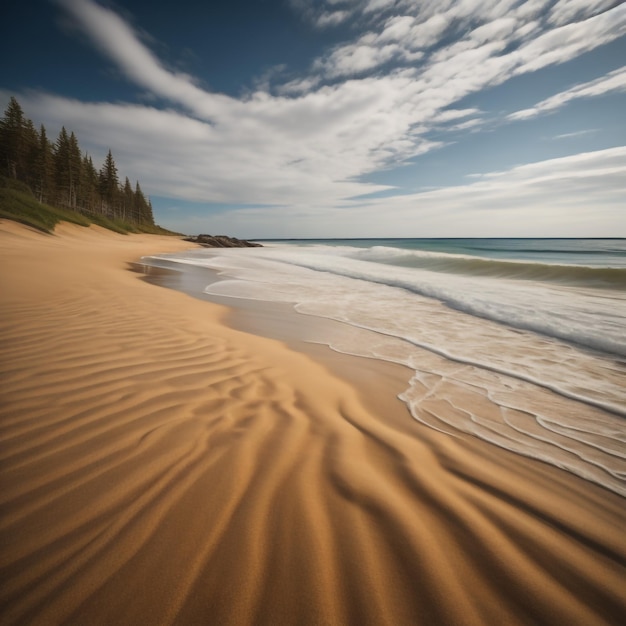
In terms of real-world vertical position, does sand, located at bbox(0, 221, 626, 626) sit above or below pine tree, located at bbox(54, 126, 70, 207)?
below

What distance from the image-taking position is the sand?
1.12 metres

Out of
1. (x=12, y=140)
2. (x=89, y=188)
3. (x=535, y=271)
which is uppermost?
(x=12, y=140)

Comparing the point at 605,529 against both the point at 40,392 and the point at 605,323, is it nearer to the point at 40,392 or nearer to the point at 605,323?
the point at 40,392

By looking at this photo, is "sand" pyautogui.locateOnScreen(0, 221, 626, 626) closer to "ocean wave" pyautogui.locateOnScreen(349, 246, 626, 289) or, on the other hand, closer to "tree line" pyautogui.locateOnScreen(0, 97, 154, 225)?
"ocean wave" pyautogui.locateOnScreen(349, 246, 626, 289)

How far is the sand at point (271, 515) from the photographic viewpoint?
1.12 metres

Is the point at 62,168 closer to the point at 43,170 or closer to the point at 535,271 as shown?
the point at 43,170

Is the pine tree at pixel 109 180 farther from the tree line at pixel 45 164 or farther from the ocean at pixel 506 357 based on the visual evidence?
the ocean at pixel 506 357

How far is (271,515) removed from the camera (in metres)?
1.48

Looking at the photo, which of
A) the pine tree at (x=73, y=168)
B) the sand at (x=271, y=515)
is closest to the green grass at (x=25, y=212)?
the pine tree at (x=73, y=168)

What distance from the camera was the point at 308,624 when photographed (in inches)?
42.1

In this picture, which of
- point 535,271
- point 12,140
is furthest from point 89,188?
point 535,271

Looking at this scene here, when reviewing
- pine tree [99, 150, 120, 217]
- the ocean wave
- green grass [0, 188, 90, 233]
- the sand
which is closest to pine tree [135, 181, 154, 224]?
pine tree [99, 150, 120, 217]

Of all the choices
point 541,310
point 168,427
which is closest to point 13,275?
point 168,427

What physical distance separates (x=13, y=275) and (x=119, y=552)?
864 cm
